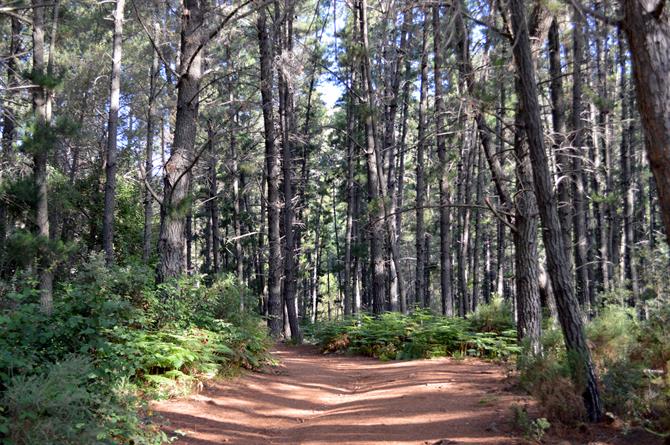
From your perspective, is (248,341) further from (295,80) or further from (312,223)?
(312,223)

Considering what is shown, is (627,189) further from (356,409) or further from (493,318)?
(356,409)

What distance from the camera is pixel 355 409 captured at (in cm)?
666

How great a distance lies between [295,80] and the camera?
47.7 ft

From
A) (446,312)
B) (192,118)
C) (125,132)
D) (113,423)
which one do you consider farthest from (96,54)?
(113,423)

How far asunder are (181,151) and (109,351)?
492cm

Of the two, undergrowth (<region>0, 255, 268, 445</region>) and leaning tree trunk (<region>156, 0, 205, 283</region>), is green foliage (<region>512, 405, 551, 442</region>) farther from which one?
leaning tree trunk (<region>156, 0, 205, 283</region>)

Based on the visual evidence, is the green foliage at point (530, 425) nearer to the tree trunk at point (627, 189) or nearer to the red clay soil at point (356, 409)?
the red clay soil at point (356, 409)

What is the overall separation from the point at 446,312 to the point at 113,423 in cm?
1679

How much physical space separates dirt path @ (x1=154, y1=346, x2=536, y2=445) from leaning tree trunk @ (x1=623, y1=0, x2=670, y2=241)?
262 centimetres

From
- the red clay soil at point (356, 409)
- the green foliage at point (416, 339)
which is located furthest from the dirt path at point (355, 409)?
the green foliage at point (416, 339)

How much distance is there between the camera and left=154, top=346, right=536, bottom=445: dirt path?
5.28 meters

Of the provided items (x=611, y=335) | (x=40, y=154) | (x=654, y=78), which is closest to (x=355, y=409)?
(x=611, y=335)

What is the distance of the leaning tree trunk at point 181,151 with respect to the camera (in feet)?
30.5

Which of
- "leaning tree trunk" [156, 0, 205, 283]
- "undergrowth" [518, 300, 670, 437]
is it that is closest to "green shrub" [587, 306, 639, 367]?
"undergrowth" [518, 300, 670, 437]
